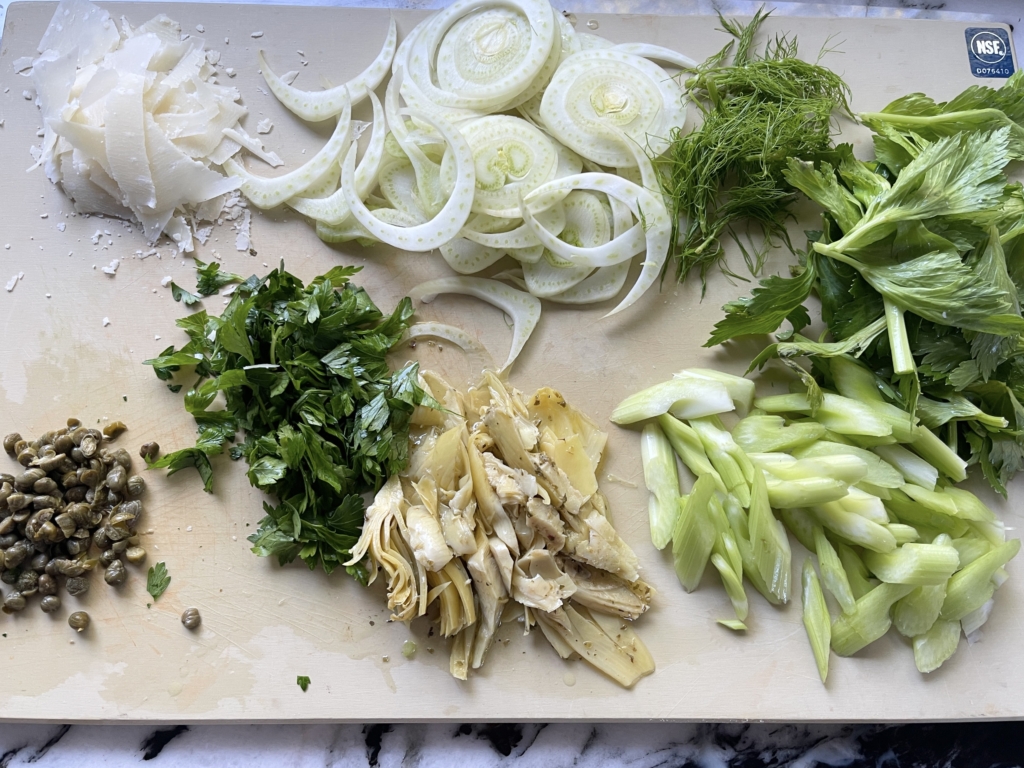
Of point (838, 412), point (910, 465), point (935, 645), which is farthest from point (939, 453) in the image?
point (935, 645)

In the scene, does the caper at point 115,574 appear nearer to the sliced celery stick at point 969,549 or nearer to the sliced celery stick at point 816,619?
the sliced celery stick at point 816,619

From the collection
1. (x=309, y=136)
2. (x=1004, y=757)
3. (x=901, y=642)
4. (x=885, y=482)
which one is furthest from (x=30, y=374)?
(x=1004, y=757)

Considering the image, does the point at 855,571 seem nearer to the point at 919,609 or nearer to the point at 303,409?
the point at 919,609

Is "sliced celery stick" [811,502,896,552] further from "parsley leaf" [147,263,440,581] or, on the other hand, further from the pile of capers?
the pile of capers

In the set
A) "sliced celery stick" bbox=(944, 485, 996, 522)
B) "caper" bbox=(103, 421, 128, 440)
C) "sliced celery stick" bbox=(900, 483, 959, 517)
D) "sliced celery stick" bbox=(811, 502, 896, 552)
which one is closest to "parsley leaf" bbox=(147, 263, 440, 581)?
"caper" bbox=(103, 421, 128, 440)

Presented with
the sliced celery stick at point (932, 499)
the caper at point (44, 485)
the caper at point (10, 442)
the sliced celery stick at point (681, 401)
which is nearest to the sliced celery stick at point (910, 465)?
the sliced celery stick at point (932, 499)

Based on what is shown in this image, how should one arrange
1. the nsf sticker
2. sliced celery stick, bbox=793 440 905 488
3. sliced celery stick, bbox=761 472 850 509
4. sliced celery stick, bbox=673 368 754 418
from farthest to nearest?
the nsf sticker, sliced celery stick, bbox=673 368 754 418, sliced celery stick, bbox=793 440 905 488, sliced celery stick, bbox=761 472 850 509
